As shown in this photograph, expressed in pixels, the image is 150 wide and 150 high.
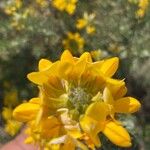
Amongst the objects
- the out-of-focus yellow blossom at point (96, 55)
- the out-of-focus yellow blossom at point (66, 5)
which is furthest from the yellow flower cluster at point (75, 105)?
the out-of-focus yellow blossom at point (66, 5)

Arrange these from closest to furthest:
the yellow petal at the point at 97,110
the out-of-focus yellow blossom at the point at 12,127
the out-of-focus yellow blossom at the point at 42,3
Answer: the yellow petal at the point at 97,110
the out-of-focus yellow blossom at the point at 12,127
the out-of-focus yellow blossom at the point at 42,3

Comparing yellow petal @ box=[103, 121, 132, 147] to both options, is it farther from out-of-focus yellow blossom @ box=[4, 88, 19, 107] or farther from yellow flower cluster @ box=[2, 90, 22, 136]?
out-of-focus yellow blossom @ box=[4, 88, 19, 107]

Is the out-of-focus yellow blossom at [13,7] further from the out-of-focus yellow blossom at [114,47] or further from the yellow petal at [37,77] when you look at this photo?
the yellow petal at [37,77]

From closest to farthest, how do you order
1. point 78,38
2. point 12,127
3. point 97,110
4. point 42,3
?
point 97,110 < point 12,127 < point 78,38 < point 42,3

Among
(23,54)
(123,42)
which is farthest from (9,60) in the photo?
(123,42)

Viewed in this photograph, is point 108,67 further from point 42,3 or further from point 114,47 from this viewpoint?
point 42,3

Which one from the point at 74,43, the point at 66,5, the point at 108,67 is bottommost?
the point at 108,67

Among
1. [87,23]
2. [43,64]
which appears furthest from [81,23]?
[43,64]
